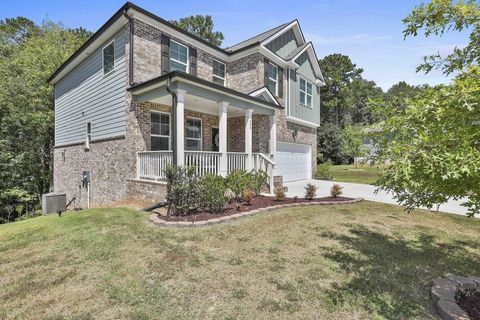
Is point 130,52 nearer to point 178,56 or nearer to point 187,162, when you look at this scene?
point 178,56

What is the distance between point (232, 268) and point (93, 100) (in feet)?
35.7

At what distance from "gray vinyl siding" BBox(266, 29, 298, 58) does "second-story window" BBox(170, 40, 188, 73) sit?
474 cm

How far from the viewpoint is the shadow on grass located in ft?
9.65

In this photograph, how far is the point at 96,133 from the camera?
35.9 ft

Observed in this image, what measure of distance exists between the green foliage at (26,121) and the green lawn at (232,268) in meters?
13.2

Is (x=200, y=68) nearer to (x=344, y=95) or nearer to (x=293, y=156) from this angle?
(x=293, y=156)

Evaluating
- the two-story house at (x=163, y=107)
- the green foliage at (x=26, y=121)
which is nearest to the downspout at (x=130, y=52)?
the two-story house at (x=163, y=107)

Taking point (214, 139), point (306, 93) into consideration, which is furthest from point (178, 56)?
point (306, 93)

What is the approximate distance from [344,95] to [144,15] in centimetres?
3811

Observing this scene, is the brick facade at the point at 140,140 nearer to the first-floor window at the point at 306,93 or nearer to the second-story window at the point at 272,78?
the second-story window at the point at 272,78

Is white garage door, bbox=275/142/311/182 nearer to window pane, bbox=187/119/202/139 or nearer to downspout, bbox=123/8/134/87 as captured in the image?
window pane, bbox=187/119/202/139

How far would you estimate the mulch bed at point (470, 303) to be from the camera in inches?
108

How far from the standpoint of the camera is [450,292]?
3.07m

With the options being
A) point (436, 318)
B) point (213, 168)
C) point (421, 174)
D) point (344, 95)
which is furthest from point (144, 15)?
point (344, 95)
